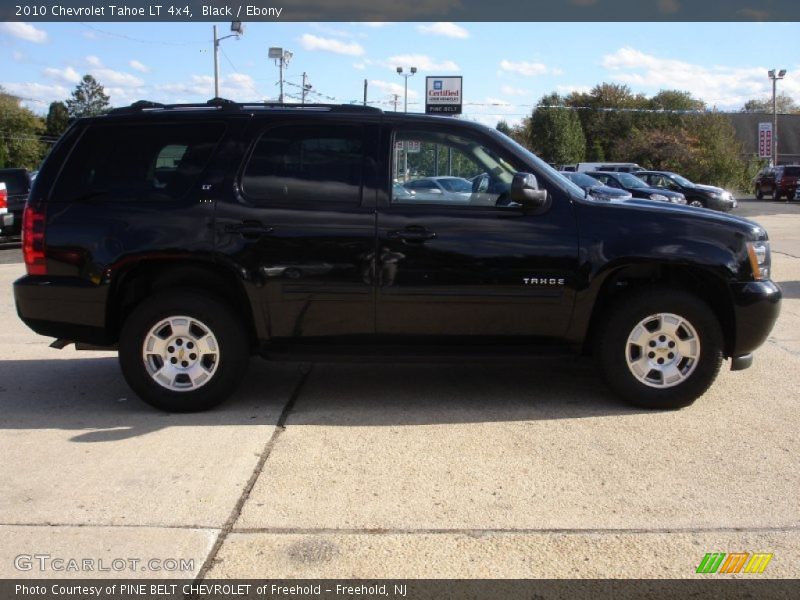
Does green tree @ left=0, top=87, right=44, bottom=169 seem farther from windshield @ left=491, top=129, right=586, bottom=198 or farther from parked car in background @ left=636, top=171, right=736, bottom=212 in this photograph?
windshield @ left=491, top=129, right=586, bottom=198

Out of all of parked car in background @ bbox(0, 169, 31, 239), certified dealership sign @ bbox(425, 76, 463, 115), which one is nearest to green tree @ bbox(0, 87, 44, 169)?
certified dealership sign @ bbox(425, 76, 463, 115)

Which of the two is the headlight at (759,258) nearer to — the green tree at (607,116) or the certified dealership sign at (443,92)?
the certified dealership sign at (443,92)

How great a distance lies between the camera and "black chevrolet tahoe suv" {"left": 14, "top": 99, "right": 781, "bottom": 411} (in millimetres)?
5156

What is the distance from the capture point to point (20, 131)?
7425 centimetres

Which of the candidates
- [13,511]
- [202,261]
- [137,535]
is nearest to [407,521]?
[137,535]

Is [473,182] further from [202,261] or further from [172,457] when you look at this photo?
[172,457]

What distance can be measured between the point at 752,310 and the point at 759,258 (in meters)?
0.37

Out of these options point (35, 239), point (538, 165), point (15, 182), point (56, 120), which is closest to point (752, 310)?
point (538, 165)

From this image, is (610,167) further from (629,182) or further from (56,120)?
(56,120)

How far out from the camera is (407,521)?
3.76 metres

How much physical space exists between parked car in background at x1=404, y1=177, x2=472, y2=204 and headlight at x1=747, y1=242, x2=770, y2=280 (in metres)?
1.89

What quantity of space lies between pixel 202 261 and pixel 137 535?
6.89 feet

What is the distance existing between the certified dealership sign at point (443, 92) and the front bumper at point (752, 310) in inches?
1302

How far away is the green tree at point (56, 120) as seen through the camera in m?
83.9
